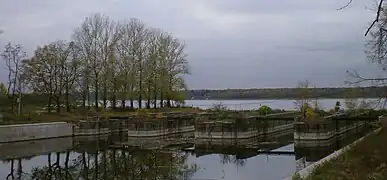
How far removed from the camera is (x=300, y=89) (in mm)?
62000

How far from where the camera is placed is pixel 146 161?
1026 inches

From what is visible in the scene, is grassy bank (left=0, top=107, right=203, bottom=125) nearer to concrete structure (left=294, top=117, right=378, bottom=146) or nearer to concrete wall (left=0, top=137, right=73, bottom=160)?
concrete wall (left=0, top=137, right=73, bottom=160)

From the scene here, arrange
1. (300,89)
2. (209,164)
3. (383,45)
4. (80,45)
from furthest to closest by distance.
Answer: (300,89), (80,45), (209,164), (383,45)

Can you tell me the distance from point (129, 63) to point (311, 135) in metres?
24.6

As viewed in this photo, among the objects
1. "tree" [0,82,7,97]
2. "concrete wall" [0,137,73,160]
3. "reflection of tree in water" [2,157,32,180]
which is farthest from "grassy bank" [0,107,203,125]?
"reflection of tree in water" [2,157,32,180]

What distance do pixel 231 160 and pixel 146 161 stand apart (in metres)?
4.89

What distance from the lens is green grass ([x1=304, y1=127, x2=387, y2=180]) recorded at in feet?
35.4

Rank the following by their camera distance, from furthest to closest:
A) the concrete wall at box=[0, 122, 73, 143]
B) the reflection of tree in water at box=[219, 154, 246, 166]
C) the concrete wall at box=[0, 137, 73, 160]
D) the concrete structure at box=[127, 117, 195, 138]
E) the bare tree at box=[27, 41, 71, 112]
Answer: the bare tree at box=[27, 41, 71, 112] < the concrete structure at box=[127, 117, 195, 138] < the concrete wall at box=[0, 122, 73, 143] < the concrete wall at box=[0, 137, 73, 160] < the reflection of tree in water at box=[219, 154, 246, 166]

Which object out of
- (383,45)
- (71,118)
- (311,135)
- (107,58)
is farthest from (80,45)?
(383,45)

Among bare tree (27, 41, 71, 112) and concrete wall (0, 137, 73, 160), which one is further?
bare tree (27, 41, 71, 112)

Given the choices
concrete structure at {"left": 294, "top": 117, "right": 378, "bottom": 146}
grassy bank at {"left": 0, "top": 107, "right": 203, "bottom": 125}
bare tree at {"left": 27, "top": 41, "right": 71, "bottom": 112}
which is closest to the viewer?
concrete structure at {"left": 294, "top": 117, "right": 378, "bottom": 146}

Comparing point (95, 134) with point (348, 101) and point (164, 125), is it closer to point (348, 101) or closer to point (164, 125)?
point (164, 125)

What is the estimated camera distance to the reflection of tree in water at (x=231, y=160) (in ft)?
86.3

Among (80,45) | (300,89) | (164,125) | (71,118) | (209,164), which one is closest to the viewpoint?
(209,164)
